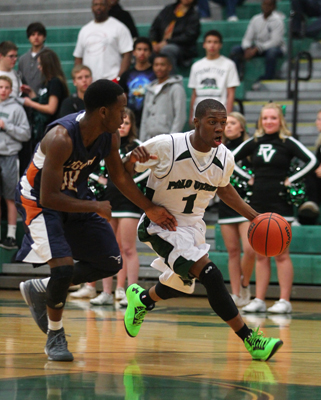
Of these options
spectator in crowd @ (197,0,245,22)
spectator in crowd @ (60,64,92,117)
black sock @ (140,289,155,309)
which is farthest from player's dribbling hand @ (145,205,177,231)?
spectator in crowd @ (197,0,245,22)

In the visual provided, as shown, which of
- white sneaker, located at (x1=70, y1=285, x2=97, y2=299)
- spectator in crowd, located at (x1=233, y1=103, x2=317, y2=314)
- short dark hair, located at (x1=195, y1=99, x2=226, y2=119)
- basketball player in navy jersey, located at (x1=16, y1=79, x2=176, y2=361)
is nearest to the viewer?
basketball player in navy jersey, located at (x1=16, y1=79, x2=176, y2=361)

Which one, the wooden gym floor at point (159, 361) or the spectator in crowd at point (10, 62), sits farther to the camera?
the spectator in crowd at point (10, 62)

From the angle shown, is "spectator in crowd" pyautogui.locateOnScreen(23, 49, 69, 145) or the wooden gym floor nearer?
the wooden gym floor

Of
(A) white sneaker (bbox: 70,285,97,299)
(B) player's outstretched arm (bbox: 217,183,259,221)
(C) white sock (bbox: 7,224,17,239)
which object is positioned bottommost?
(A) white sneaker (bbox: 70,285,97,299)

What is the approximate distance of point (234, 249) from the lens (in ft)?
23.1

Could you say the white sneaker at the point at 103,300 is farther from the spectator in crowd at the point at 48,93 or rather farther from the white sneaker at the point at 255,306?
the spectator in crowd at the point at 48,93

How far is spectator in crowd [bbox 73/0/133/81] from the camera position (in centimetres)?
917

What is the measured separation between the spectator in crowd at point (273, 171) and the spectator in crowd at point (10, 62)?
3.36 metres

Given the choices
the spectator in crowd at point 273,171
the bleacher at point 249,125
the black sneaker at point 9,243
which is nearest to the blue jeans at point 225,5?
the bleacher at point 249,125

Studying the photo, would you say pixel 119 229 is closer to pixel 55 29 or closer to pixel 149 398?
pixel 149 398

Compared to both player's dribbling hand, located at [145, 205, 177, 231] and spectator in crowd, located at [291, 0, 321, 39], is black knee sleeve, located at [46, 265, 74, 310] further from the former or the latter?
spectator in crowd, located at [291, 0, 321, 39]

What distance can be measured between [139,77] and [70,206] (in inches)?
199

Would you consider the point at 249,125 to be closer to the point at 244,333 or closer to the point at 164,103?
the point at 164,103

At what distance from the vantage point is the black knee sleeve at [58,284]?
13.3 feet
